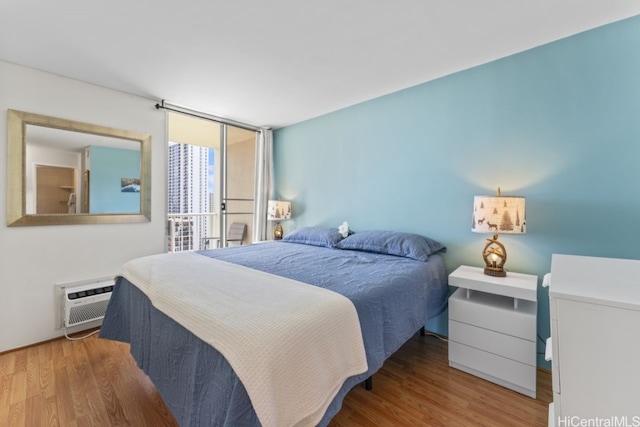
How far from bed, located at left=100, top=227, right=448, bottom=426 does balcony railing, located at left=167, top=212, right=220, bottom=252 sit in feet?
6.02

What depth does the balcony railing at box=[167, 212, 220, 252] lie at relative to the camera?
422 cm

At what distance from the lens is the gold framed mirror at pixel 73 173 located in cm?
228

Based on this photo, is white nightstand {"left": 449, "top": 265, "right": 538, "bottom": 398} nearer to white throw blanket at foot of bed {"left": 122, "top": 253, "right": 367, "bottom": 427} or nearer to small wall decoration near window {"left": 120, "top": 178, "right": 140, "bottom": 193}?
white throw blanket at foot of bed {"left": 122, "top": 253, "right": 367, "bottom": 427}

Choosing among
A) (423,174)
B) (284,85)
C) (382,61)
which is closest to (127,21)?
(284,85)

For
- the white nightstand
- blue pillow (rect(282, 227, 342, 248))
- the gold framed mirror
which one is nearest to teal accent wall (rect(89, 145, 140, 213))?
the gold framed mirror

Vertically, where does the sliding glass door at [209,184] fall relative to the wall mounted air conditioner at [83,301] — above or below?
above

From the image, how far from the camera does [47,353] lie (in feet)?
7.32

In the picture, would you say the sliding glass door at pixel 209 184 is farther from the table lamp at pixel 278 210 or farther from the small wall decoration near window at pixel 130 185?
the small wall decoration near window at pixel 130 185

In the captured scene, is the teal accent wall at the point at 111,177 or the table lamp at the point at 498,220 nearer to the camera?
the table lamp at the point at 498,220

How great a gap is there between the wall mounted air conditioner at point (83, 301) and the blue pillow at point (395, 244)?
8.00 feet

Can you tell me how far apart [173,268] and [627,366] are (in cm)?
225

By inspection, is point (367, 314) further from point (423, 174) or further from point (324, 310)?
point (423, 174)

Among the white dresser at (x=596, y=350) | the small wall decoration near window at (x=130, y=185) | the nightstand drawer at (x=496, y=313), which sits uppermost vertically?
the small wall decoration near window at (x=130, y=185)

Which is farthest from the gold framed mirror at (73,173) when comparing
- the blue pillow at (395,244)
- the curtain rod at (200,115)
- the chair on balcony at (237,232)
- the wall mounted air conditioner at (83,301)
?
the blue pillow at (395,244)
